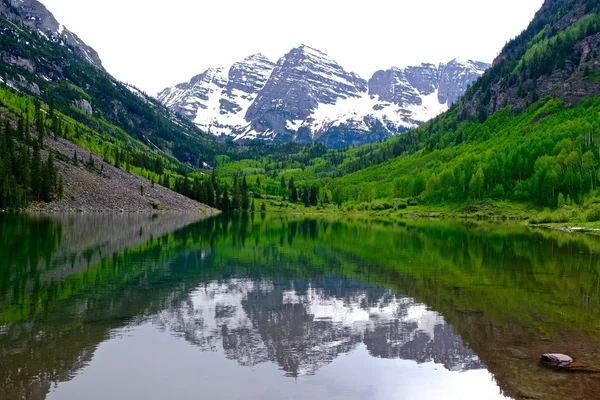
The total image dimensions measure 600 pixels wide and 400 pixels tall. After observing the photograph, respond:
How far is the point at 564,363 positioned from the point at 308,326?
11.8 m

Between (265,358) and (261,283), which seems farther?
(261,283)

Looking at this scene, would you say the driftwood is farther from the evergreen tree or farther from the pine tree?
the pine tree

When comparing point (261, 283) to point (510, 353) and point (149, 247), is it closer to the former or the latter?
point (510, 353)

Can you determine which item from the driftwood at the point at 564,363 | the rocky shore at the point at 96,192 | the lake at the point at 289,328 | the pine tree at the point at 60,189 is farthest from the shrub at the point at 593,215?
the pine tree at the point at 60,189

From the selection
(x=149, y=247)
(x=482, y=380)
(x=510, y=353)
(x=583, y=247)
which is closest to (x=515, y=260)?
(x=583, y=247)

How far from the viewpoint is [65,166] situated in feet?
545

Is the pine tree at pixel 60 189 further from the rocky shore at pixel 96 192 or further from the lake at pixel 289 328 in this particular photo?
the lake at pixel 289 328

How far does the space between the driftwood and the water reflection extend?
8.34ft

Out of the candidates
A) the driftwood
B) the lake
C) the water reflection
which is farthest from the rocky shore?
the driftwood

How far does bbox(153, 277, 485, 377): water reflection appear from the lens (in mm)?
20750

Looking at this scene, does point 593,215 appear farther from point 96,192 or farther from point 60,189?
point 96,192

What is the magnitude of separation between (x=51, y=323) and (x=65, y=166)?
15958 centimetres

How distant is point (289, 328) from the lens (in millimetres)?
24719

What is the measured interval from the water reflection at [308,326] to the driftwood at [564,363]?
100 inches
